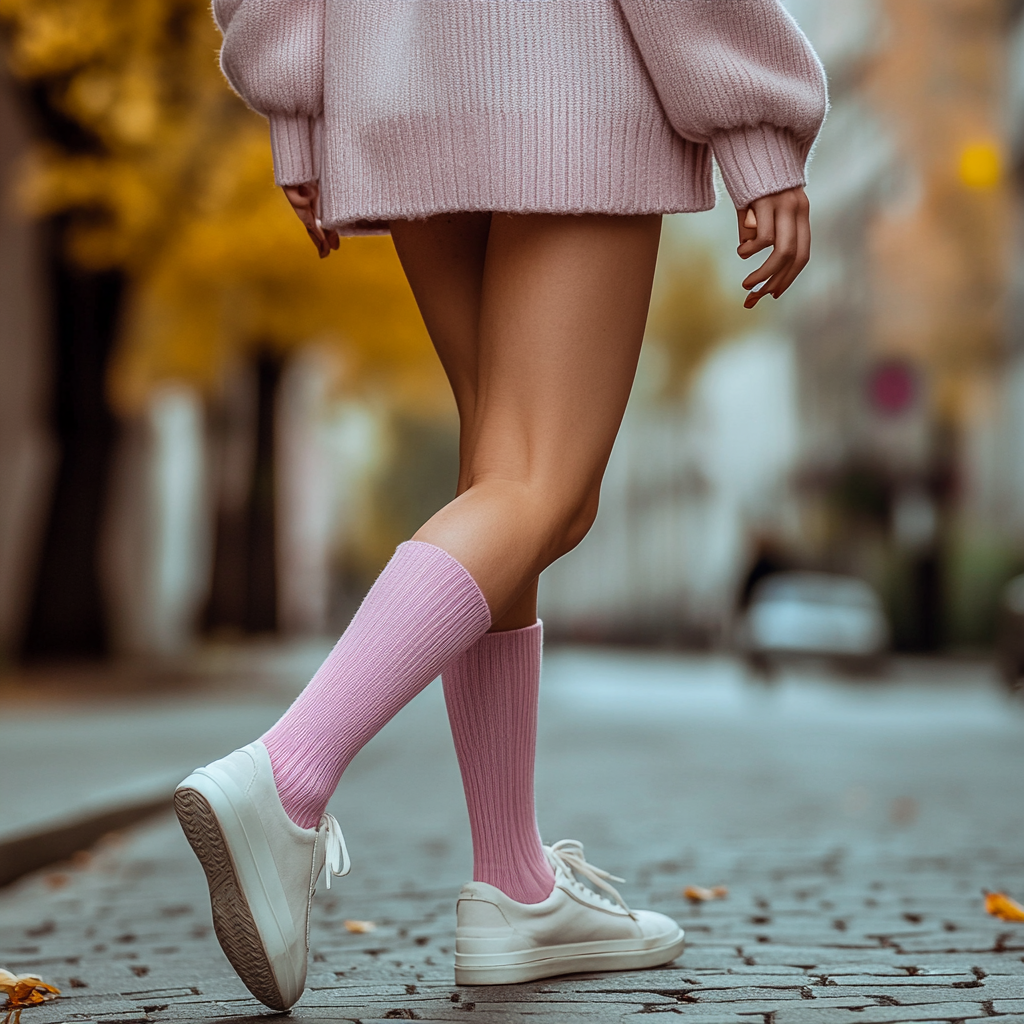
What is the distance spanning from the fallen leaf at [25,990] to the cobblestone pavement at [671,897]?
0.11 feet

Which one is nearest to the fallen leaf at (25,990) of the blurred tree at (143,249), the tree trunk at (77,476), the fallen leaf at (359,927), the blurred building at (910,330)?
the fallen leaf at (359,927)

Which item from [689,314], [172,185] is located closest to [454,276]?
[172,185]

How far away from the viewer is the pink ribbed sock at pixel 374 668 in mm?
2094

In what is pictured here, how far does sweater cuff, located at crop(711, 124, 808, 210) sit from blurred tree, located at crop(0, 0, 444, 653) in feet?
26.6

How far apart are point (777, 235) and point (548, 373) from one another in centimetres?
34

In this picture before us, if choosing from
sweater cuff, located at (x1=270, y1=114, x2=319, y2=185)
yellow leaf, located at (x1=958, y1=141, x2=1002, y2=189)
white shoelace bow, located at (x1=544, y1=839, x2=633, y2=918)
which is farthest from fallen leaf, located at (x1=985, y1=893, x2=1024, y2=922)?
yellow leaf, located at (x1=958, y1=141, x2=1002, y2=189)

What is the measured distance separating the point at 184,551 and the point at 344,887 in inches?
935

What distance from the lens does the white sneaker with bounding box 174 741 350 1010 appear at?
6.58 feet

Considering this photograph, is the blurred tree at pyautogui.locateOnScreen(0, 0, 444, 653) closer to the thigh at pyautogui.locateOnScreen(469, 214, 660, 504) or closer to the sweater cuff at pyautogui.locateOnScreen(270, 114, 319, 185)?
the sweater cuff at pyautogui.locateOnScreen(270, 114, 319, 185)

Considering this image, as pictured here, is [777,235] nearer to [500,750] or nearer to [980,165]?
[500,750]

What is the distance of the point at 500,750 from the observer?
8.10ft

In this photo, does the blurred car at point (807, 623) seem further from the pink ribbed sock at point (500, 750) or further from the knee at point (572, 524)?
the knee at point (572, 524)

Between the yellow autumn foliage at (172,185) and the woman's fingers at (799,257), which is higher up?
the yellow autumn foliage at (172,185)

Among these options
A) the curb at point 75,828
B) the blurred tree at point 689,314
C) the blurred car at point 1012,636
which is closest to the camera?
the curb at point 75,828
